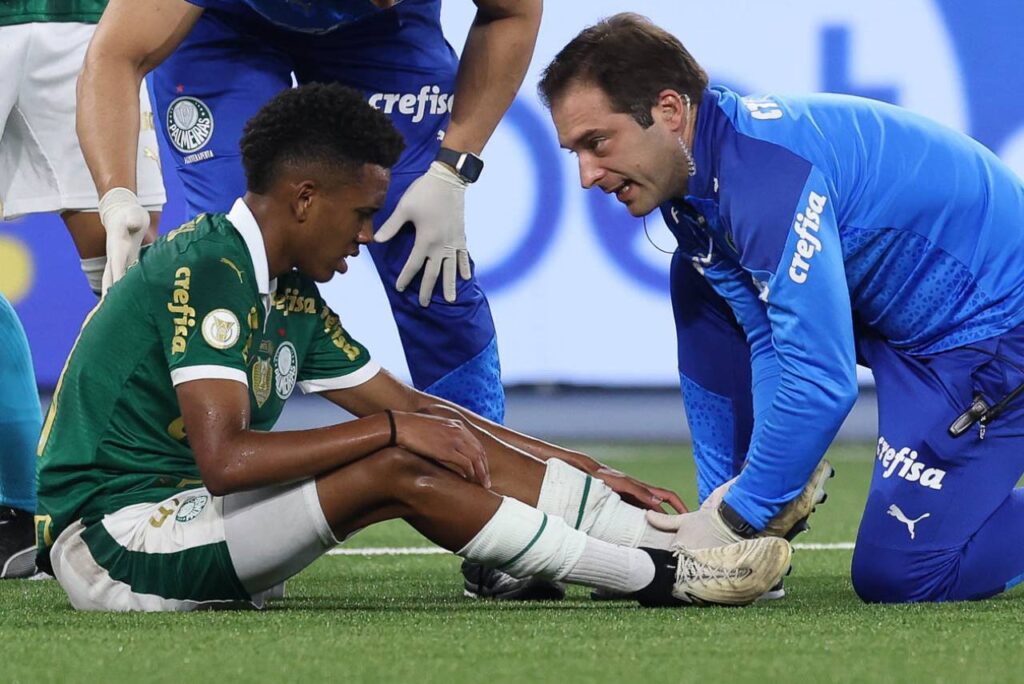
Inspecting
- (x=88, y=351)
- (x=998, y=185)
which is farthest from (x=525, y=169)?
(x=88, y=351)

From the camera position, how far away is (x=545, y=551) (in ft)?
10.0

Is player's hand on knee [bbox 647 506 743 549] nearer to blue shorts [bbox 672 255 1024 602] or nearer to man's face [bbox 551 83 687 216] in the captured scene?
blue shorts [bbox 672 255 1024 602]

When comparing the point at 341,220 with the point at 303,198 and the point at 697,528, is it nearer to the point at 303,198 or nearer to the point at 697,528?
the point at 303,198

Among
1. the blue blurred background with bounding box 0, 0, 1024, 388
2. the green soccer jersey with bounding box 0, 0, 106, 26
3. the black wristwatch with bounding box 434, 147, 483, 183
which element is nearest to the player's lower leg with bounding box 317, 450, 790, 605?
the black wristwatch with bounding box 434, 147, 483, 183

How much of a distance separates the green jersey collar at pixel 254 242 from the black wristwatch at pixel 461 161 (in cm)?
87

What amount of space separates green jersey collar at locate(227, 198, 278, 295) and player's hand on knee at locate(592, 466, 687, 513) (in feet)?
2.67

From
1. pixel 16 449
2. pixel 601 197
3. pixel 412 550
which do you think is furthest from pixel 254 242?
pixel 601 197

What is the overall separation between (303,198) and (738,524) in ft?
3.42

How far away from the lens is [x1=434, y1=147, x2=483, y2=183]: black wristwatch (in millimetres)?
3973

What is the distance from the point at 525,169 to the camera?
747cm

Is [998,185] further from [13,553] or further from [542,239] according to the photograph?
[542,239]

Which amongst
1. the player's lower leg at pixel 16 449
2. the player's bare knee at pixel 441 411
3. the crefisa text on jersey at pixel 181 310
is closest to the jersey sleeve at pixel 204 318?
the crefisa text on jersey at pixel 181 310

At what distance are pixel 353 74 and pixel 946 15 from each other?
4.24 meters

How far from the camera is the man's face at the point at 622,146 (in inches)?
130
